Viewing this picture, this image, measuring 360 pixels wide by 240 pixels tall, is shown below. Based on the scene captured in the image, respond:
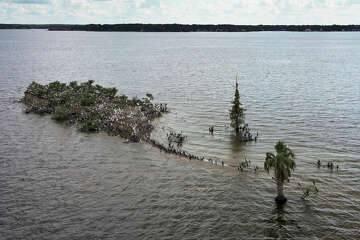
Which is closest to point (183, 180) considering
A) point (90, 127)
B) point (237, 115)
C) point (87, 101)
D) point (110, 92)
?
point (237, 115)

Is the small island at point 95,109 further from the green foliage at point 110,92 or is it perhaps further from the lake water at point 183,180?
the lake water at point 183,180

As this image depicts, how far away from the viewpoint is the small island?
1690 inches

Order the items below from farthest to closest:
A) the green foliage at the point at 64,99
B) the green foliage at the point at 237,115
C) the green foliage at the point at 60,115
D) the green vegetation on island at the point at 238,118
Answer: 1. the green foliage at the point at 64,99
2. the green foliage at the point at 60,115
3. the green foliage at the point at 237,115
4. the green vegetation on island at the point at 238,118

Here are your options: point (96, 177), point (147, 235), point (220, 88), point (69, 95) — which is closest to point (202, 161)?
point (96, 177)

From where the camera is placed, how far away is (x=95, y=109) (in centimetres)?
4959

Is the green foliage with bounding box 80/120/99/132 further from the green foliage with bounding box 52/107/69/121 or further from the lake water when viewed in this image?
the green foliage with bounding box 52/107/69/121

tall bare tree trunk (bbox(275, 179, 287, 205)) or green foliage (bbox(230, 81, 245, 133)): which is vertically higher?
green foliage (bbox(230, 81, 245, 133))

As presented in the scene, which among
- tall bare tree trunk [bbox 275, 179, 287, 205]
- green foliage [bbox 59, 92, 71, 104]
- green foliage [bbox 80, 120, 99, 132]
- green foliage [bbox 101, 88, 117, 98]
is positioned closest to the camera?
tall bare tree trunk [bbox 275, 179, 287, 205]

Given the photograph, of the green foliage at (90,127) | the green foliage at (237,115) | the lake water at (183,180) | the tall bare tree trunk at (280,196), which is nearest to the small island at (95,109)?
the green foliage at (90,127)

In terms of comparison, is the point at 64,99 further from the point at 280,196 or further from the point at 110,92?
the point at 280,196

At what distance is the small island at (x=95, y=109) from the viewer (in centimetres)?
4294

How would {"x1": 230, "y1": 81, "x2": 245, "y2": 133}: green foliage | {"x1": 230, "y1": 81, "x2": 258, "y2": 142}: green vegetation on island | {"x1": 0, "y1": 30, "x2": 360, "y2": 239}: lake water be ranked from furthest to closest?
{"x1": 230, "y1": 81, "x2": 245, "y2": 133}: green foliage → {"x1": 230, "y1": 81, "x2": 258, "y2": 142}: green vegetation on island → {"x1": 0, "y1": 30, "x2": 360, "y2": 239}: lake water

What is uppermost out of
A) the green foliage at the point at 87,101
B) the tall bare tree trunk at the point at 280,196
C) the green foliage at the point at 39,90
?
the green foliage at the point at 39,90

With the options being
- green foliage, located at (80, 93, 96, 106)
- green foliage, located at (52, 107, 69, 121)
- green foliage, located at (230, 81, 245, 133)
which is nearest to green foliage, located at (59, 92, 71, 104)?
green foliage, located at (80, 93, 96, 106)
